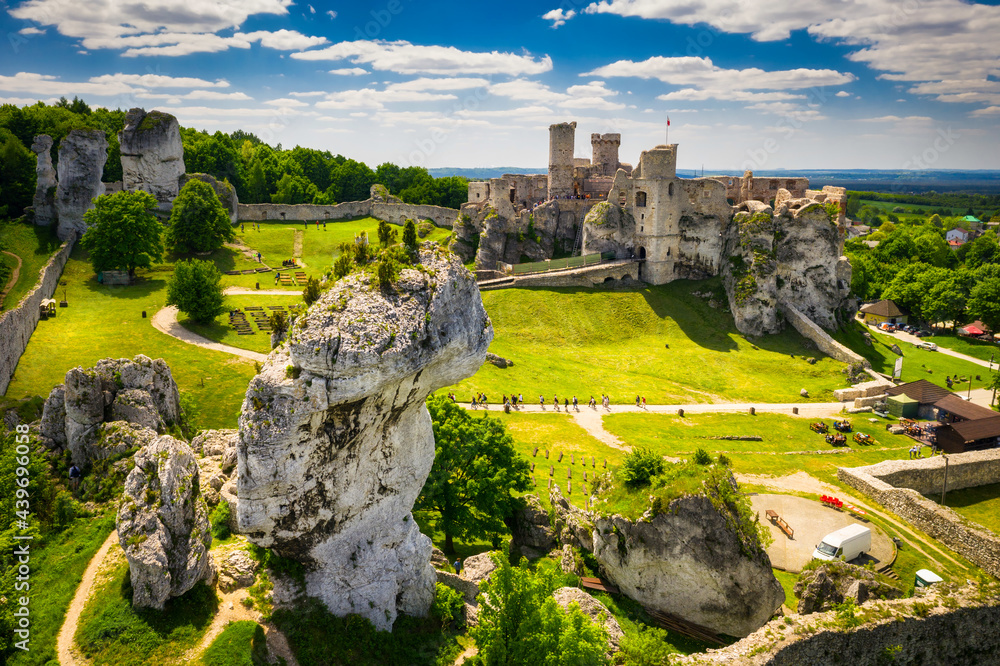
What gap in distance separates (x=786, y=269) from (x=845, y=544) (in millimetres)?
42234

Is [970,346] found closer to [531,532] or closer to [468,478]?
[531,532]

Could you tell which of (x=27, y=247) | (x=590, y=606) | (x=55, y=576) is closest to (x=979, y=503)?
(x=590, y=606)

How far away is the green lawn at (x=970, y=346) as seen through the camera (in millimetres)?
62044

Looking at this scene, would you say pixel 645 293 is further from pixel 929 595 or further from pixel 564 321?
pixel 929 595

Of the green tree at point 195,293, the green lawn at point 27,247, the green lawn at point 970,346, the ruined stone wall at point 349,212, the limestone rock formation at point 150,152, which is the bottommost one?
the green lawn at point 970,346

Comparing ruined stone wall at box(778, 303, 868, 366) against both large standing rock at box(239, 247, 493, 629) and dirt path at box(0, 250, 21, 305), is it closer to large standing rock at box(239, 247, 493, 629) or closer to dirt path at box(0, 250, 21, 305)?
large standing rock at box(239, 247, 493, 629)

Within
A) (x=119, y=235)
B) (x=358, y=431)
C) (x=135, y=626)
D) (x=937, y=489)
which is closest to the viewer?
(x=135, y=626)

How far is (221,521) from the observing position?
22.2 meters

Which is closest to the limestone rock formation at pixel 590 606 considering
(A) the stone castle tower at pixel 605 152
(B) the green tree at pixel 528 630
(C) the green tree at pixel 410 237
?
(B) the green tree at pixel 528 630

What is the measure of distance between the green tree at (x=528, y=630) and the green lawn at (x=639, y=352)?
26.5 metres

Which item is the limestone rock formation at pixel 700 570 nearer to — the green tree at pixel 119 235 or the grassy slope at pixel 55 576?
the grassy slope at pixel 55 576

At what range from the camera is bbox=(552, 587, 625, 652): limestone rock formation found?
19562 mm

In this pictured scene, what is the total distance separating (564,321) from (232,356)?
97.6 ft

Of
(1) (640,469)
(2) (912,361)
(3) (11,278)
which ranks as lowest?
(2) (912,361)
